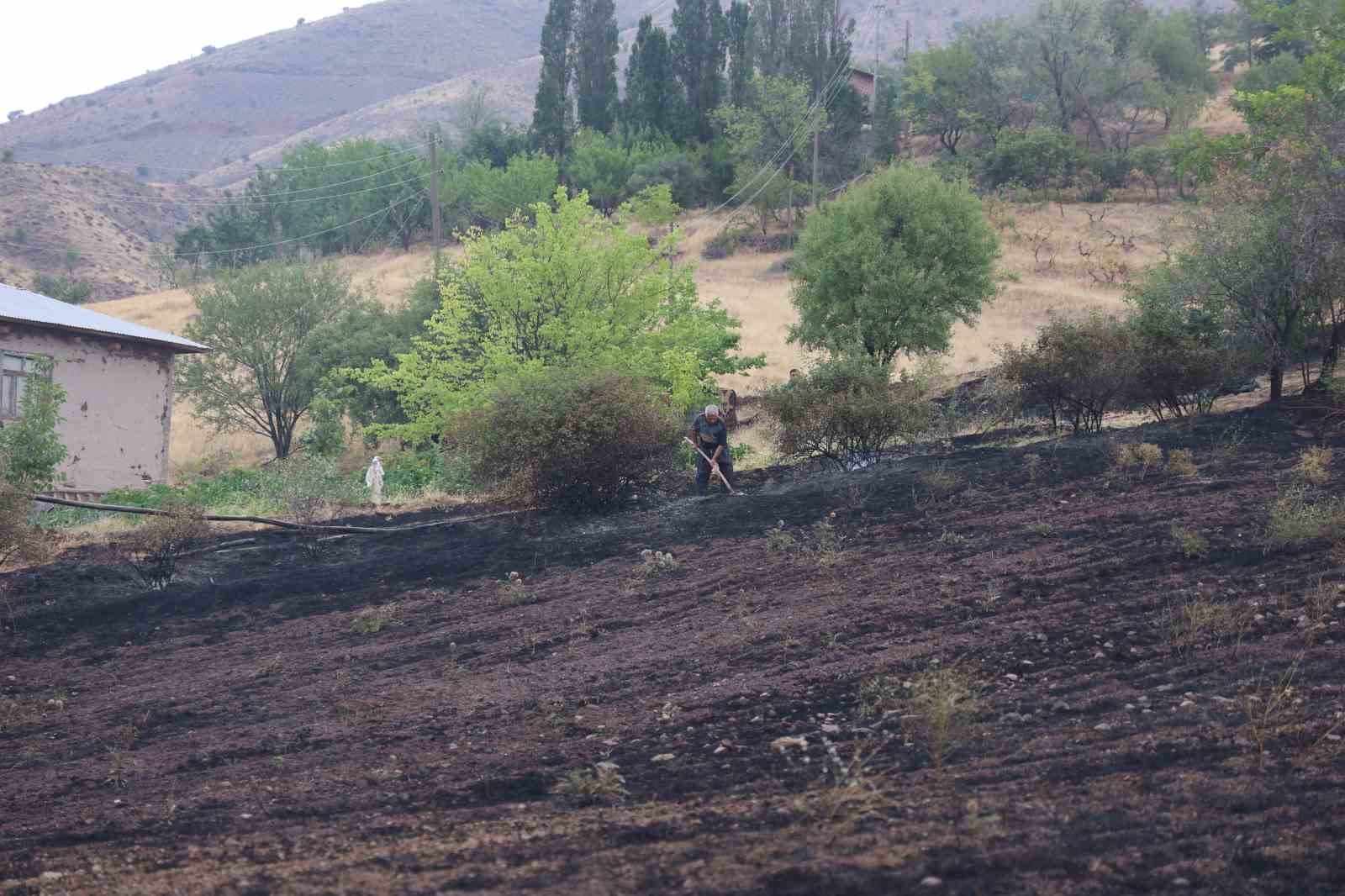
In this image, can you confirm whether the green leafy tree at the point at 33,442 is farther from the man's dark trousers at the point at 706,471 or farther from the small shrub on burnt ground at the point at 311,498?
the man's dark trousers at the point at 706,471

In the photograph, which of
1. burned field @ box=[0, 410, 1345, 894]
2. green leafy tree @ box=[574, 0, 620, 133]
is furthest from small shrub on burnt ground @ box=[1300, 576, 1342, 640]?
green leafy tree @ box=[574, 0, 620, 133]

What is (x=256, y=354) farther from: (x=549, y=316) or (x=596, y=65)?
(x=596, y=65)

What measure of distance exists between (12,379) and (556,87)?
172 ft

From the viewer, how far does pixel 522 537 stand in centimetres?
1392

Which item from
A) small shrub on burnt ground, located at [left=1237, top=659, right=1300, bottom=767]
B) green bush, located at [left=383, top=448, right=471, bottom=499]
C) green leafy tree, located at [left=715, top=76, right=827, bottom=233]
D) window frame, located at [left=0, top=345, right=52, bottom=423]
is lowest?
green bush, located at [left=383, top=448, right=471, bottom=499]

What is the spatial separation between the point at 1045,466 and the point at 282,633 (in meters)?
8.15

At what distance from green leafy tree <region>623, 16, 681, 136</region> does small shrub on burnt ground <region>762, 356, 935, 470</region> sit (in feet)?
186

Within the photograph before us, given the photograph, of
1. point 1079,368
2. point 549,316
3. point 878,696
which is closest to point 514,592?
point 878,696

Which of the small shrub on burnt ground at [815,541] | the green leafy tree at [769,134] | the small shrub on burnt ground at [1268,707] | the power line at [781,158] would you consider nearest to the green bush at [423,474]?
the small shrub on burnt ground at [815,541]

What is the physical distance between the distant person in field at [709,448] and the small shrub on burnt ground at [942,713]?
792cm

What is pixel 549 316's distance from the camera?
21078 millimetres

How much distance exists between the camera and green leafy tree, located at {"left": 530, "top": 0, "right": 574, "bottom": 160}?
6844cm

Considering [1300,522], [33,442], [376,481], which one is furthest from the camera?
[376,481]

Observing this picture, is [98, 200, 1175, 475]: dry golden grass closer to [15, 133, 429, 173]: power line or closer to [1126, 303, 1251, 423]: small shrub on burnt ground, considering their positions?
[1126, 303, 1251, 423]: small shrub on burnt ground
